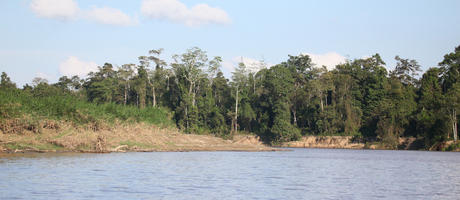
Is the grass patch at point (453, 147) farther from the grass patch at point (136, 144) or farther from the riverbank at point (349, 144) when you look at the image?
the grass patch at point (136, 144)

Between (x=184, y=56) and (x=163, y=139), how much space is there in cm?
3306

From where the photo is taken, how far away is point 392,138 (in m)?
76.4

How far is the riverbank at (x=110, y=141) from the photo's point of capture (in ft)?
130

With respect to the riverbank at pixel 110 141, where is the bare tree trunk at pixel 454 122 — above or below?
above

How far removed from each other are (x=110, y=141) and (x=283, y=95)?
47.6 metres

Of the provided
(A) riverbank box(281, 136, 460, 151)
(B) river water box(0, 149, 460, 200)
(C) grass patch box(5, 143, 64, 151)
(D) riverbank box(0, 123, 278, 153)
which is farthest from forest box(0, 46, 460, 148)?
(B) river water box(0, 149, 460, 200)

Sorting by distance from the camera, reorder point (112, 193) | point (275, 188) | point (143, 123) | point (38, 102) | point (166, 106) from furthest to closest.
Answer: point (166, 106) < point (143, 123) < point (38, 102) < point (275, 188) < point (112, 193)

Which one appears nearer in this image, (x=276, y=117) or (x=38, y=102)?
(x=38, y=102)

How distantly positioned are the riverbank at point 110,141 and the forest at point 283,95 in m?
18.1

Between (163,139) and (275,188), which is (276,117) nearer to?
(163,139)

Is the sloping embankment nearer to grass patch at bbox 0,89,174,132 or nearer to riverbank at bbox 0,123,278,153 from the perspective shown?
riverbank at bbox 0,123,278,153

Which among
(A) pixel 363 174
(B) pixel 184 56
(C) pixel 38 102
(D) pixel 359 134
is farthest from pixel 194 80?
(A) pixel 363 174

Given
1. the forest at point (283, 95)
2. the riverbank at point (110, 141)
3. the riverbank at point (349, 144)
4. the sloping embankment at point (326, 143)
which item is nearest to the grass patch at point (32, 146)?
the riverbank at point (110, 141)

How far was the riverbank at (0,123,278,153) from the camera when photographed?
130ft
